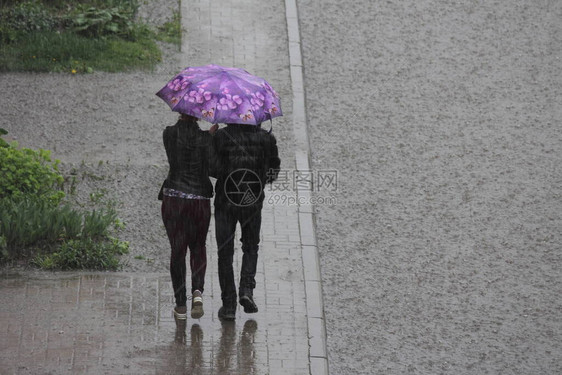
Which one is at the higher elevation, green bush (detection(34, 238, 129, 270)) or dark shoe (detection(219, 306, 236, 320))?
green bush (detection(34, 238, 129, 270))

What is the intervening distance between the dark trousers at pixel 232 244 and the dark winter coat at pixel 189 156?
313mm

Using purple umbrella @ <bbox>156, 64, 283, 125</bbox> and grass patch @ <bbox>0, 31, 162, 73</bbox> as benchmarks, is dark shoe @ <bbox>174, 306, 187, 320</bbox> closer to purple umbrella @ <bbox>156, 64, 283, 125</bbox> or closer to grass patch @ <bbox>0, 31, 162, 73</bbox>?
purple umbrella @ <bbox>156, 64, 283, 125</bbox>

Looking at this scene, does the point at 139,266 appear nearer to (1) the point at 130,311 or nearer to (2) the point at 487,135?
(1) the point at 130,311

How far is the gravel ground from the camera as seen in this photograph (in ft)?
26.8

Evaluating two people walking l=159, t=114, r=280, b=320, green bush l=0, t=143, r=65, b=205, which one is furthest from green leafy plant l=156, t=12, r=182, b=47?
two people walking l=159, t=114, r=280, b=320

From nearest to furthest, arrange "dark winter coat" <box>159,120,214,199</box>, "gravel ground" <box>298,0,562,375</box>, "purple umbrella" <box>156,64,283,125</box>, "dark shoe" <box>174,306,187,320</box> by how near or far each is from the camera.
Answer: "purple umbrella" <box>156,64,283,125</box>
"dark winter coat" <box>159,120,214,199</box>
"dark shoe" <box>174,306,187,320</box>
"gravel ground" <box>298,0,562,375</box>

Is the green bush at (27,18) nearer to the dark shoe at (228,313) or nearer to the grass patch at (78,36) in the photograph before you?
the grass patch at (78,36)

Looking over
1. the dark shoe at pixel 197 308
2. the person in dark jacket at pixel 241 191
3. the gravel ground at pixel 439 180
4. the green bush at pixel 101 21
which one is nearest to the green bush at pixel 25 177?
the dark shoe at pixel 197 308

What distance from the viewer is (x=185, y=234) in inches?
299

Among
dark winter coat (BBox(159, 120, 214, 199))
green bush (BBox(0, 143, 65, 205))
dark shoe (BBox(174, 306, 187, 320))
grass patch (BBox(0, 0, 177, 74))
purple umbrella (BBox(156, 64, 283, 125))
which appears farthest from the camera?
grass patch (BBox(0, 0, 177, 74))

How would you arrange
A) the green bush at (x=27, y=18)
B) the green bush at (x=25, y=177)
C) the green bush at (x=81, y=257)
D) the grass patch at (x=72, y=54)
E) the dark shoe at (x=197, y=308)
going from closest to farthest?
the dark shoe at (x=197, y=308) < the green bush at (x=81, y=257) < the green bush at (x=25, y=177) < the grass patch at (x=72, y=54) < the green bush at (x=27, y=18)

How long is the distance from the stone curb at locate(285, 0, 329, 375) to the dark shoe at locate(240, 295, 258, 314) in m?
0.56

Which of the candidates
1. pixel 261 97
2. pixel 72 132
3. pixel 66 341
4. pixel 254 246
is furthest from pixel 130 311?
pixel 72 132

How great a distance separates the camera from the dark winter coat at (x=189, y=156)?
7.27m
